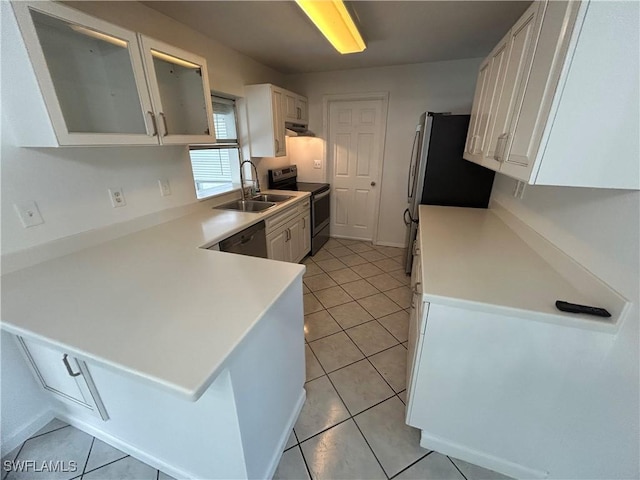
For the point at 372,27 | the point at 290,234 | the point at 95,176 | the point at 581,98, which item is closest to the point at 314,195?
the point at 290,234

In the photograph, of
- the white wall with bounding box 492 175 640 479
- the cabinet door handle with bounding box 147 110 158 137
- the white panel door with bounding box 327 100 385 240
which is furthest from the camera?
the white panel door with bounding box 327 100 385 240

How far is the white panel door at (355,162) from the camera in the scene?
145 inches

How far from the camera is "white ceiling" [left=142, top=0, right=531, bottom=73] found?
183 cm

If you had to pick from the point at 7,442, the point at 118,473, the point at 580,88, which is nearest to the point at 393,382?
the point at 118,473

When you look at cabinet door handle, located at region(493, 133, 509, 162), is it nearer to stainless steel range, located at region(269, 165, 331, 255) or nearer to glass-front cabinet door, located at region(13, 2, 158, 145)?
glass-front cabinet door, located at region(13, 2, 158, 145)

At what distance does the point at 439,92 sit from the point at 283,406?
372cm

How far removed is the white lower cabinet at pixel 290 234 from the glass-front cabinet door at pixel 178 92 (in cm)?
93

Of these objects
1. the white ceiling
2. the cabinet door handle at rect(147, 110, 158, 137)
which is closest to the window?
the white ceiling

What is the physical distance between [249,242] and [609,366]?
2.07 m

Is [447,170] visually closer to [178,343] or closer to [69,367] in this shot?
[178,343]

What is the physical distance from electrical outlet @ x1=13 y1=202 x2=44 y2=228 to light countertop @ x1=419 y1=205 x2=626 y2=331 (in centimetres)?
200

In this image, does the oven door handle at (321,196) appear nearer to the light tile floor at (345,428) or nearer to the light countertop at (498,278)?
the light tile floor at (345,428)

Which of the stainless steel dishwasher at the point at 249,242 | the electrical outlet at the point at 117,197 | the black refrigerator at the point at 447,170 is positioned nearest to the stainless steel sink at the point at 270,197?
the stainless steel dishwasher at the point at 249,242

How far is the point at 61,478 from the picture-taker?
1279mm
